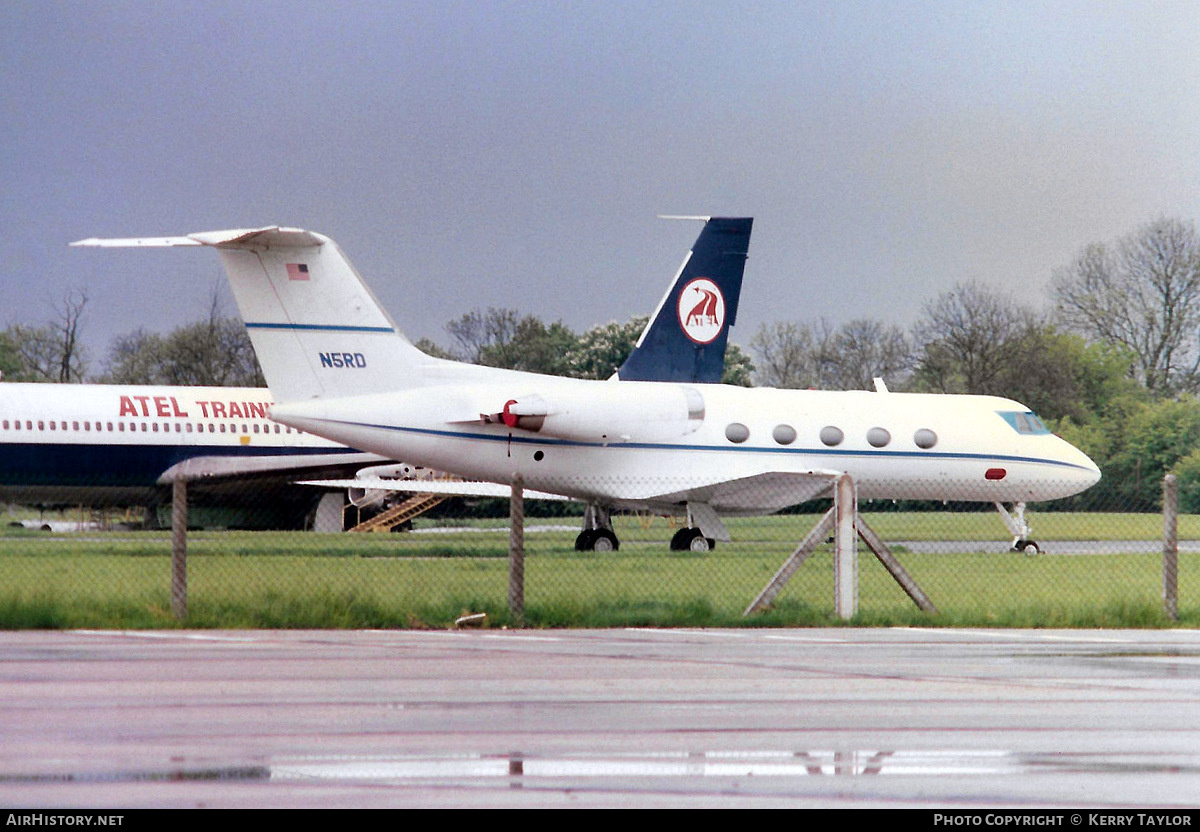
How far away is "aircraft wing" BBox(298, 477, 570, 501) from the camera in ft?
103

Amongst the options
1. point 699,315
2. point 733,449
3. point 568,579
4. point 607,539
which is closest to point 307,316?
point 607,539

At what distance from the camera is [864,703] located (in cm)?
966

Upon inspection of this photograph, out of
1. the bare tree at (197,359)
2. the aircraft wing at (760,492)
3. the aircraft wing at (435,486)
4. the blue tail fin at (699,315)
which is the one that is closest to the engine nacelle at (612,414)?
the aircraft wing at (760,492)

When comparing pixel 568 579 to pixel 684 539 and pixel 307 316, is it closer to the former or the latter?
pixel 307 316

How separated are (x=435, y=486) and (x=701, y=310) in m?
6.21

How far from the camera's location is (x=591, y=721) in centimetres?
887

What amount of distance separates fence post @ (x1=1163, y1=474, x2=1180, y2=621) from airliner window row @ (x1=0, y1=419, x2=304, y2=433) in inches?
869

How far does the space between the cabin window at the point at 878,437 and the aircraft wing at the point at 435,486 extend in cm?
533

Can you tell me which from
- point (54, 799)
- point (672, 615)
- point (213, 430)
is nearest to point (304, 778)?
point (54, 799)

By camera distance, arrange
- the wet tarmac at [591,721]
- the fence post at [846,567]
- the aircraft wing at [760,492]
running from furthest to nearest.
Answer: the aircraft wing at [760,492] → the fence post at [846,567] → the wet tarmac at [591,721]

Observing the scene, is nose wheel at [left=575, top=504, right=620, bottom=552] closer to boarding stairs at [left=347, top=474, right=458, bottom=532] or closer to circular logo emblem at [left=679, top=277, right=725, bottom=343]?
circular logo emblem at [left=679, top=277, right=725, bottom=343]

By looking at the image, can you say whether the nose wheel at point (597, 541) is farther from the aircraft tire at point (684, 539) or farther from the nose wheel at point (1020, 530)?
the nose wheel at point (1020, 530)

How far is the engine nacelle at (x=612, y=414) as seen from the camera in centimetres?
2559
